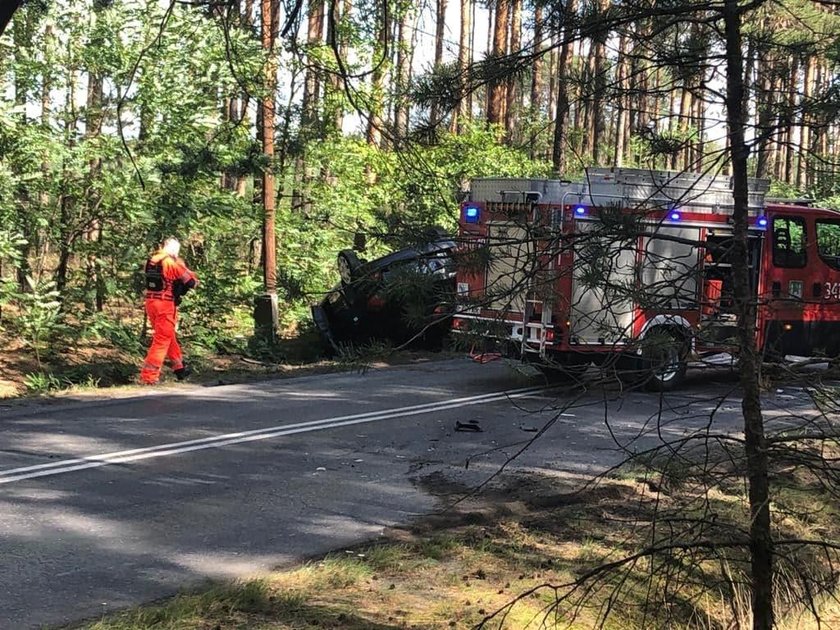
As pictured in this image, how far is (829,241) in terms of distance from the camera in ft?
37.0

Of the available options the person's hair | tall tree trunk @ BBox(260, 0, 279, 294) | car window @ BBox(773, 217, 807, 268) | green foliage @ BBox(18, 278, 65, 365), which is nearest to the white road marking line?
car window @ BBox(773, 217, 807, 268)

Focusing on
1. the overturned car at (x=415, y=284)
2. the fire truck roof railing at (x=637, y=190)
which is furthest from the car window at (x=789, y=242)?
the overturned car at (x=415, y=284)

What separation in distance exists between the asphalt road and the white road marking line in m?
0.03

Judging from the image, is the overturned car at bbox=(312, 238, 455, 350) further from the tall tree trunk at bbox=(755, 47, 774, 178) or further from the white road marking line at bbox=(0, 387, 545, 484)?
the white road marking line at bbox=(0, 387, 545, 484)

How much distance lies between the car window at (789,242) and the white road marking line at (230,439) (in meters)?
3.76

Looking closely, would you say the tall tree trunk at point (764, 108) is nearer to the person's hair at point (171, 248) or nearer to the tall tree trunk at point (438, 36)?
the tall tree trunk at point (438, 36)

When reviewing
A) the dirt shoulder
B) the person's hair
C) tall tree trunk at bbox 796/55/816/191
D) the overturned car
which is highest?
tall tree trunk at bbox 796/55/816/191

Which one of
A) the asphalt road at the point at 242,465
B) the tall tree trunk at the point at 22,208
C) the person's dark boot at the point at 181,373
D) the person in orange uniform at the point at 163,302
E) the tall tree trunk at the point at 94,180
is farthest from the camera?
the tall tree trunk at the point at 94,180

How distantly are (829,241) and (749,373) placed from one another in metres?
9.28

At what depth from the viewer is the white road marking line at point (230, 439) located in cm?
678

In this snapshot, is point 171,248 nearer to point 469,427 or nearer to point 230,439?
point 230,439

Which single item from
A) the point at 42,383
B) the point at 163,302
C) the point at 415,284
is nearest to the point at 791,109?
the point at 415,284

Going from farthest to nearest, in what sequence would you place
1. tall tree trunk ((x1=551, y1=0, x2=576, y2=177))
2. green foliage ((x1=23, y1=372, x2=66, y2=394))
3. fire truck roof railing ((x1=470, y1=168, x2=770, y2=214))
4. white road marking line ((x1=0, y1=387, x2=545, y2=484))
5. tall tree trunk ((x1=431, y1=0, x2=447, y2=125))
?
green foliage ((x1=23, y1=372, x2=66, y2=394)) → white road marking line ((x1=0, y1=387, x2=545, y2=484)) → tall tree trunk ((x1=431, y1=0, x2=447, y2=125)) → tall tree trunk ((x1=551, y1=0, x2=576, y2=177)) → fire truck roof railing ((x1=470, y1=168, x2=770, y2=214))

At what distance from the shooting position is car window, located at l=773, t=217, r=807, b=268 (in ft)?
35.8
